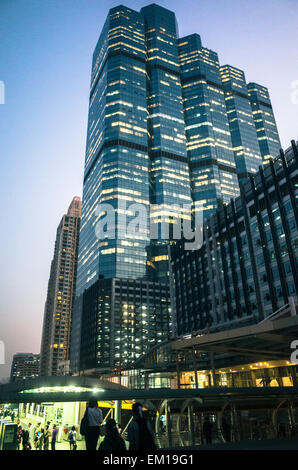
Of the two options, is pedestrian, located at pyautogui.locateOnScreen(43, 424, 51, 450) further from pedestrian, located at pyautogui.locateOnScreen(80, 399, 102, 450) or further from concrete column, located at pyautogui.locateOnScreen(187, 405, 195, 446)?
pedestrian, located at pyautogui.locateOnScreen(80, 399, 102, 450)

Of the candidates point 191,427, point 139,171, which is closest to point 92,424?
point 191,427

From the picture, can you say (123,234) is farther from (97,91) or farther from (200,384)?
(97,91)

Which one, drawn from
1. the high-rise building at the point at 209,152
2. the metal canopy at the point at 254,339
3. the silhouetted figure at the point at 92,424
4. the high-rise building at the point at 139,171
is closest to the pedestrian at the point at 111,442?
the silhouetted figure at the point at 92,424

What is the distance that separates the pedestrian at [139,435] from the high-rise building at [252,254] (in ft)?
140

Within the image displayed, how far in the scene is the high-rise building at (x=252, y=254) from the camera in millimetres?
59938

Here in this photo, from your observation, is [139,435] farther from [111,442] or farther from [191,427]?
[191,427]

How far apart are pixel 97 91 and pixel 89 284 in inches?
4919

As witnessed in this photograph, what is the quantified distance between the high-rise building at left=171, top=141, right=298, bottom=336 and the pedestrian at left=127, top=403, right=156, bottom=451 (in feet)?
140

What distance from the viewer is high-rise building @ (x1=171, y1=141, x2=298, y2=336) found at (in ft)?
197

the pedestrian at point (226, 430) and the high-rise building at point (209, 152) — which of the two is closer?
the pedestrian at point (226, 430)

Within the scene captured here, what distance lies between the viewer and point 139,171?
159m

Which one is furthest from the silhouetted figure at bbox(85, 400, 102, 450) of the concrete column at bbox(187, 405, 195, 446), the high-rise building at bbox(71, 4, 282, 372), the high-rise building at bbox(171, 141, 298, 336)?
the high-rise building at bbox(71, 4, 282, 372)

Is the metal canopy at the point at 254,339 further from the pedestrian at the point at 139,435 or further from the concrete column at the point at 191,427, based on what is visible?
the pedestrian at the point at 139,435

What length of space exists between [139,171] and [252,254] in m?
103
